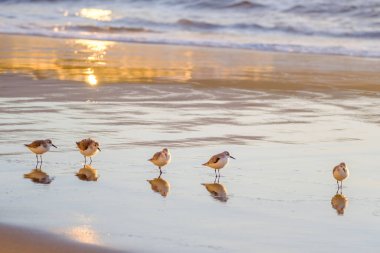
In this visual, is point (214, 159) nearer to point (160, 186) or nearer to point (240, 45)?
point (160, 186)

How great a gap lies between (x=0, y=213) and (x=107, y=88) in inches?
312

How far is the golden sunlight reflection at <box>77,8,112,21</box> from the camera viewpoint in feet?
103

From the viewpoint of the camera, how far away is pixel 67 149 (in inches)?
433

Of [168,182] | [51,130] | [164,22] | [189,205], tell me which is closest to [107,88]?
[51,130]

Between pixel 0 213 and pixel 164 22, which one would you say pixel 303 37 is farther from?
pixel 0 213

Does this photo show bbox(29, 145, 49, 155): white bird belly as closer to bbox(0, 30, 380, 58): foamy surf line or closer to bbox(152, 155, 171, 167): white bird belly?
bbox(152, 155, 171, 167): white bird belly

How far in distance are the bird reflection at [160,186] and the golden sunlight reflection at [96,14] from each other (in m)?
21.7

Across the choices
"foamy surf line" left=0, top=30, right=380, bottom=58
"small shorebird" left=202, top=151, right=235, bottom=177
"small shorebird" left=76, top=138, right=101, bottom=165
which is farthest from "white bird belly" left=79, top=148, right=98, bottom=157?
"foamy surf line" left=0, top=30, right=380, bottom=58

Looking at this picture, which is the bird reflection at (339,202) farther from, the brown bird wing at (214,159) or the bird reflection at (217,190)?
the brown bird wing at (214,159)

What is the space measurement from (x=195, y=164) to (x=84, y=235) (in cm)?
297

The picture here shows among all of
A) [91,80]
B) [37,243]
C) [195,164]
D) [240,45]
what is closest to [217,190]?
[195,164]

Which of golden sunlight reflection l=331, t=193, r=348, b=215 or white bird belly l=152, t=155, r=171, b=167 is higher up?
white bird belly l=152, t=155, r=171, b=167

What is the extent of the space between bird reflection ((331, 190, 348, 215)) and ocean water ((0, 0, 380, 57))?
13.0m

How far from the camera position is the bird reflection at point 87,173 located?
31.8 ft
